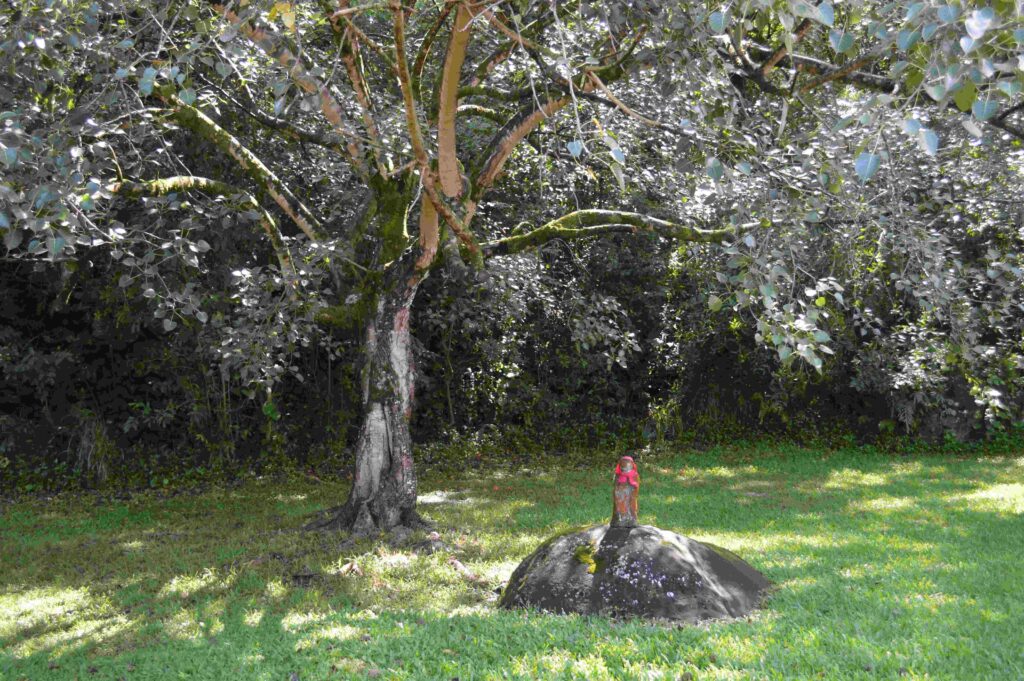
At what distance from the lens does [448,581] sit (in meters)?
6.47

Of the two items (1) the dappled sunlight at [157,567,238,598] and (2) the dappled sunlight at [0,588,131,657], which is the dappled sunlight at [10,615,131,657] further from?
(1) the dappled sunlight at [157,567,238,598]

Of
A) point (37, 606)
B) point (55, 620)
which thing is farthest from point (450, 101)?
point (37, 606)

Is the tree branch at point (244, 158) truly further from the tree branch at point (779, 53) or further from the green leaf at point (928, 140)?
the green leaf at point (928, 140)

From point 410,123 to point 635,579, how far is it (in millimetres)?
3152

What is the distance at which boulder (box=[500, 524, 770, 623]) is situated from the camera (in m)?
5.08

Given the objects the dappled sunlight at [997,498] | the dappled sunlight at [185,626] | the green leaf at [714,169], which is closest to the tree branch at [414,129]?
the green leaf at [714,169]

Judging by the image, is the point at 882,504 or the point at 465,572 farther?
the point at 882,504

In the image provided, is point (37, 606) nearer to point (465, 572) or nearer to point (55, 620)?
point (55, 620)

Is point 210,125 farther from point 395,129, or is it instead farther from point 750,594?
point 750,594

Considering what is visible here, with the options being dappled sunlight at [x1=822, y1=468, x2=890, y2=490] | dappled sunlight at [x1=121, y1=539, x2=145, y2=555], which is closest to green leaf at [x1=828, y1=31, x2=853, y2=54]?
dappled sunlight at [x1=121, y1=539, x2=145, y2=555]

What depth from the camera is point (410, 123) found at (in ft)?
17.2

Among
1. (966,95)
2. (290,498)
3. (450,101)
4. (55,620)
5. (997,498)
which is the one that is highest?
(450,101)

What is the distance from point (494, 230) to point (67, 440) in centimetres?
664

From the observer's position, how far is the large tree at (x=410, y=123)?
4219 millimetres
